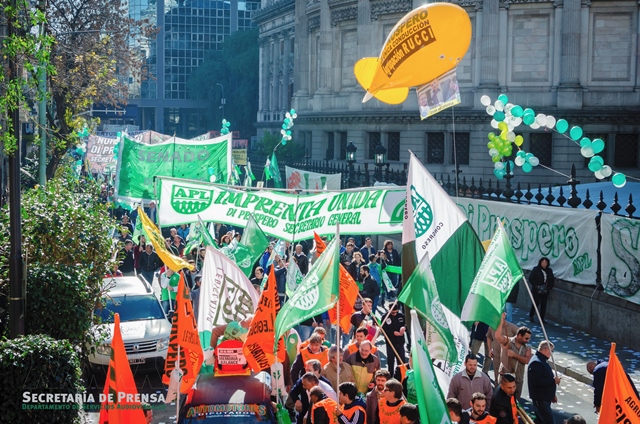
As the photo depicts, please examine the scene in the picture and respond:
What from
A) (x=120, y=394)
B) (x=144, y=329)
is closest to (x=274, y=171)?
(x=144, y=329)

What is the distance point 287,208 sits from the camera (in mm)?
16422

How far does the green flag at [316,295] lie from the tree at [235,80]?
77.0 meters

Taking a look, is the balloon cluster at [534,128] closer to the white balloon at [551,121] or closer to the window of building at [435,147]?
the white balloon at [551,121]

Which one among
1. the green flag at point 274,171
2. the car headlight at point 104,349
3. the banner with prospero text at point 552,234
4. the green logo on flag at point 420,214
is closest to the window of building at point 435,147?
the green flag at point 274,171

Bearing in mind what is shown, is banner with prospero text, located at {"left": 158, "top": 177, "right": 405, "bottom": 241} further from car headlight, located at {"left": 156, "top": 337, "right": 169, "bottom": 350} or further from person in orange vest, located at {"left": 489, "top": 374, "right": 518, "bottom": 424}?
person in orange vest, located at {"left": 489, "top": 374, "right": 518, "bottom": 424}

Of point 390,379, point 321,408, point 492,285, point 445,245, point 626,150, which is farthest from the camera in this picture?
point 626,150

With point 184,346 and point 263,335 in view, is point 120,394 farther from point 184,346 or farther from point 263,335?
point 263,335

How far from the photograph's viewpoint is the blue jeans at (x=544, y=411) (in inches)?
452

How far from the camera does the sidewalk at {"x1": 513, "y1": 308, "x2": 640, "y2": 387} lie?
50.9 ft

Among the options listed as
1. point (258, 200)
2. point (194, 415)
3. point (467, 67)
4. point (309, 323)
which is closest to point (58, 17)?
point (258, 200)

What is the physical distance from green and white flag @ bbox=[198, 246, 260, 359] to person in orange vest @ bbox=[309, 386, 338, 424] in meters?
2.46

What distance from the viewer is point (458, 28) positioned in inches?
529

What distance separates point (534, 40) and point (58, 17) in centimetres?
2482

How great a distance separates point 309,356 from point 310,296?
114 centimetres
